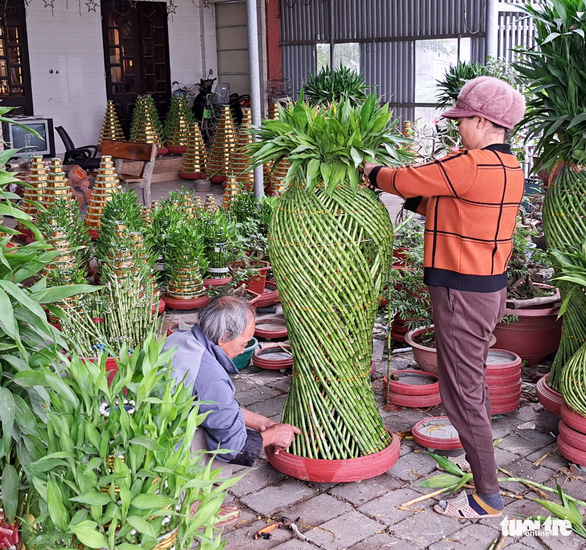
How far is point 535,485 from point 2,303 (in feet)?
7.49

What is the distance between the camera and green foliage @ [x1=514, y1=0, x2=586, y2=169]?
138 inches

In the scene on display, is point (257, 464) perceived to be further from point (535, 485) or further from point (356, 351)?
point (535, 485)

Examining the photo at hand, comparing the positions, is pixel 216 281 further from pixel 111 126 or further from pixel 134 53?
pixel 134 53

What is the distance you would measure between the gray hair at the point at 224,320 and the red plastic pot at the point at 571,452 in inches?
64.0

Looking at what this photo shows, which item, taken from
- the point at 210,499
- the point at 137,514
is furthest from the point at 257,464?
the point at 137,514

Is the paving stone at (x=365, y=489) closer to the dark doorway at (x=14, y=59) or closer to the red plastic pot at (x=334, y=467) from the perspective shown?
the red plastic pot at (x=334, y=467)

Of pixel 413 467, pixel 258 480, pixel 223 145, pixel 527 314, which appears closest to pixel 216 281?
pixel 527 314

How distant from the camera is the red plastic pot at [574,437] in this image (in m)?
3.36

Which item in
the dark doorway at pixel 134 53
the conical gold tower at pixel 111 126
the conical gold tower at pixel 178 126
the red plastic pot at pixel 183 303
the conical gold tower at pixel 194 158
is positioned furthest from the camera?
the dark doorway at pixel 134 53

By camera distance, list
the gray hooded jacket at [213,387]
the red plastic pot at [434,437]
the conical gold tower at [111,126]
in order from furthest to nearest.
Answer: the conical gold tower at [111,126] < the red plastic pot at [434,437] < the gray hooded jacket at [213,387]

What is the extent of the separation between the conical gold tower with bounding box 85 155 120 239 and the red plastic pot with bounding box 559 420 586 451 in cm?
394

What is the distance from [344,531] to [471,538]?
0.48m

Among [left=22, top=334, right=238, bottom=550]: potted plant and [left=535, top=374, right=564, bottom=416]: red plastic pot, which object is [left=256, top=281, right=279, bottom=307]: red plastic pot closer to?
[left=535, top=374, right=564, bottom=416]: red plastic pot

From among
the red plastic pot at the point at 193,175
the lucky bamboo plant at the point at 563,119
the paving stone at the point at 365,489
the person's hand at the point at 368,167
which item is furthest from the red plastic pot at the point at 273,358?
the red plastic pot at the point at 193,175
